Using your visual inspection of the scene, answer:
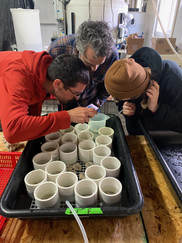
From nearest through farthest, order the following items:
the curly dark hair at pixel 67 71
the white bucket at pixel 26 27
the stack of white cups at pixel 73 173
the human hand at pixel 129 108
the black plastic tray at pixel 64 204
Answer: the black plastic tray at pixel 64 204
the stack of white cups at pixel 73 173
the curly dark hair at pixel 67 71
the human hand at pixel 129 108
the white bucket at pixel 26 27

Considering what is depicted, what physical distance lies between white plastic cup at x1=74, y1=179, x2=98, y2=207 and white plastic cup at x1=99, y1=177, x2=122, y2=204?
30 mm

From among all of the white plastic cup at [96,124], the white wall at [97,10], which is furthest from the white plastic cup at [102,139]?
the white wall at [97,10]

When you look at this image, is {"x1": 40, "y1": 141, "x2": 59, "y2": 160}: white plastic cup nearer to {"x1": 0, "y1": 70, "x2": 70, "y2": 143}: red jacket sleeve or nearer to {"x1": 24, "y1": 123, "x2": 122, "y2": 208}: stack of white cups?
{"x1": 24, "y1": 123, "x2": 122, "y2": 208}: stack of white cups

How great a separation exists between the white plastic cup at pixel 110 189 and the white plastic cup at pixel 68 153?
0.80 ft

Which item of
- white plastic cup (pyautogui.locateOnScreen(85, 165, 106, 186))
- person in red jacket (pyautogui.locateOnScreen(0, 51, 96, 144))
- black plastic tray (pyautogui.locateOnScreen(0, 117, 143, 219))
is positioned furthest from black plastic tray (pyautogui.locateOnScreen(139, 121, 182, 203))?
person in red jacket (pyautogui.locateOnScreen(0, 51, 96, 144))

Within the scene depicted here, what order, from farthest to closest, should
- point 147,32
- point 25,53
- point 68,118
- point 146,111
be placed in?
point 147,32
point 146,111
point 25,53
point 68,118

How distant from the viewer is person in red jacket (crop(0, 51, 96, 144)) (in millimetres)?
836

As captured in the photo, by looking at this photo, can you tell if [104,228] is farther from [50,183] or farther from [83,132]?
[83,132]

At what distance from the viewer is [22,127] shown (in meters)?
0.82

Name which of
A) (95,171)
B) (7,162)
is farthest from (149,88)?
(7,162)

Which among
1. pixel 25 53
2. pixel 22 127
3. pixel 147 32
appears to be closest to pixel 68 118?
pixel 22 127

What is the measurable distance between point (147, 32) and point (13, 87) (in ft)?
15.1

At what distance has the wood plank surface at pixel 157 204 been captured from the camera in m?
0.68

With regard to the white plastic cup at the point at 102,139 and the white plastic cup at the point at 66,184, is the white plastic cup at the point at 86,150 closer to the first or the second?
the white plastic cup at the point at 102,139
